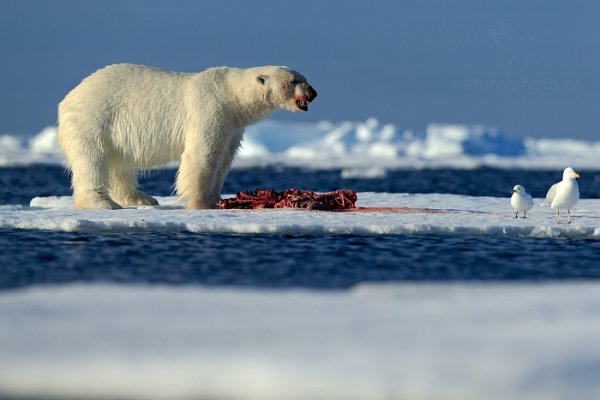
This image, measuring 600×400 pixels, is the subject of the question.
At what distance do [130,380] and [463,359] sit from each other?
4.55 feet

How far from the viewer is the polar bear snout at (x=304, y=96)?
1099cm

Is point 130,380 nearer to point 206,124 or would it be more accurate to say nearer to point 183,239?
point 183,239

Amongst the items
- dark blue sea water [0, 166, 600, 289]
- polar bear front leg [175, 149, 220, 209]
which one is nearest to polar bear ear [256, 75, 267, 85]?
polar bear front leg [175, 149, 220, 209]

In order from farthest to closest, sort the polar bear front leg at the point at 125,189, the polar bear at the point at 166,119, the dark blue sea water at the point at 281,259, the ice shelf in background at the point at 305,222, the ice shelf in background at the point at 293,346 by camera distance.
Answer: the polar bear front leg at the point at 125,189 → the polar bear at the point at 166,119 → the ice shelf in background at the point at 305,222 → the dark blue sea water at the point at 281,259 → the ice shelf in background at the point at 293,346

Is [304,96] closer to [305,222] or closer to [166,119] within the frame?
[166,119]

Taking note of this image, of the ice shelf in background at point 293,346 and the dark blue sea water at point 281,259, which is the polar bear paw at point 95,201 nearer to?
the dark blue sea water at point 281,259

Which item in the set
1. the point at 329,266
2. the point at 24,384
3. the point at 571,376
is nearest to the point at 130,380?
the point at 24,384

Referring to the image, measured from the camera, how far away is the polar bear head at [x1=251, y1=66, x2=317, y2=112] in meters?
11.0

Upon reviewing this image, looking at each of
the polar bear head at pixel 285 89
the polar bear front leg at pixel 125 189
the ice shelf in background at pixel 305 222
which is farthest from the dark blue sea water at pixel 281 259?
the polar bear head at pixel 285 89

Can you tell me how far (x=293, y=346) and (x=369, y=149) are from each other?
7010 cm

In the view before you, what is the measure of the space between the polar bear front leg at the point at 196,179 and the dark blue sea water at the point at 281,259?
46.5 inches

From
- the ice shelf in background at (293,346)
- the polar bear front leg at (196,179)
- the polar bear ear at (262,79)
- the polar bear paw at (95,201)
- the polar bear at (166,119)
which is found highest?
the polar bear ear at (262,79)

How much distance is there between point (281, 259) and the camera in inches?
314

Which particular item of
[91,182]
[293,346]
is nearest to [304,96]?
[91,182]
